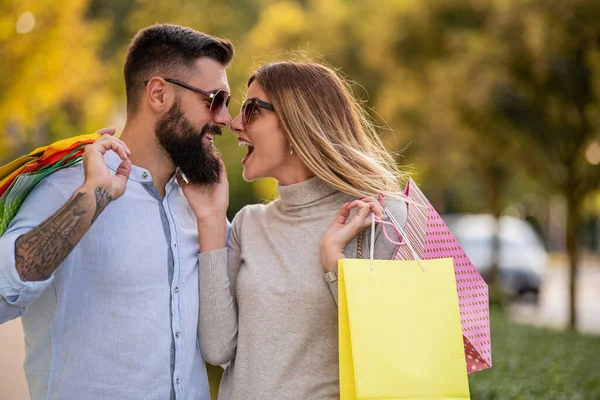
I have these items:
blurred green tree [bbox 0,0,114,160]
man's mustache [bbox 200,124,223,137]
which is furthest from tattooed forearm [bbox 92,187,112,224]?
blurred green tree [bbox 0,0,114,160]

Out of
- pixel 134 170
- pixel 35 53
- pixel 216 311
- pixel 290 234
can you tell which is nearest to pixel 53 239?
pixel 134 170

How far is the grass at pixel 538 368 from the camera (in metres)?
5.05

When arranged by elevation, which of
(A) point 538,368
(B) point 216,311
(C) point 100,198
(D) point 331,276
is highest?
(C) point 100,198

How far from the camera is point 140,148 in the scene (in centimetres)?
303

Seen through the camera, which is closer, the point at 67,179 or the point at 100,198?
the point at 100,198

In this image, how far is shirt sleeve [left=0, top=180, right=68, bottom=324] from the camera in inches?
87.1

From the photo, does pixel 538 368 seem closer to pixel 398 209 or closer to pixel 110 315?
pixel 398 209

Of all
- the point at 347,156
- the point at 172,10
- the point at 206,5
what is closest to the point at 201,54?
the point at 347,156

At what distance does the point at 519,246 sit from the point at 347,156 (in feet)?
47.0

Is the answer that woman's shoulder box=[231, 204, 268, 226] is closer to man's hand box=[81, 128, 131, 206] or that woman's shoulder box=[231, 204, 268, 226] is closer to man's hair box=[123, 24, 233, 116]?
man's hair box=[123, 24, 233, 116]

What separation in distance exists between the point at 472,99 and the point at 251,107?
8.53m

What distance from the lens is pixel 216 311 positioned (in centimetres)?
284

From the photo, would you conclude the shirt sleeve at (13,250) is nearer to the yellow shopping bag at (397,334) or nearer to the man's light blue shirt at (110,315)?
the man's light blue shirt at (110,315)

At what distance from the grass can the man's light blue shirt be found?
447 mm
